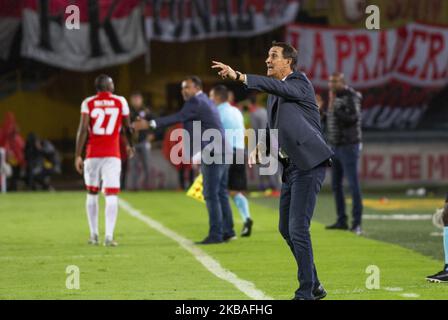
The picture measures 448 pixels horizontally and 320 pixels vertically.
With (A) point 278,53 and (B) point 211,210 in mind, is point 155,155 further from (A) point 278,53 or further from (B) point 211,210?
(A) point 278,53

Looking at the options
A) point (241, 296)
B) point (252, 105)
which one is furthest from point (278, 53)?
point (252, 105)

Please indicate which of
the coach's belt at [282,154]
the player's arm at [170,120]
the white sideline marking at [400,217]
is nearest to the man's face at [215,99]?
the player's arm at [170,120]

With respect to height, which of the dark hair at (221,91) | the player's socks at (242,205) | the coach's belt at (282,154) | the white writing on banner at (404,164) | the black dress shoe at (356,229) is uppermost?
the dark hair at (221,91)

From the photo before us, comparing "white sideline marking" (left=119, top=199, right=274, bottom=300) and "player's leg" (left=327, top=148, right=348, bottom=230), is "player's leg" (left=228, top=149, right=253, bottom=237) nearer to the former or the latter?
"white sideline marking" (left=119, top=199, right=274, bottom=300)

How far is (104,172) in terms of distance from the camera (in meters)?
14.9

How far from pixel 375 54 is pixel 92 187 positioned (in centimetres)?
1619

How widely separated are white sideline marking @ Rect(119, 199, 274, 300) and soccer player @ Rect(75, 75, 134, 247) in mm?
1119

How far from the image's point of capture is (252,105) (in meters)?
27.2

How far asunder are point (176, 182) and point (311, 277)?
18635 millimetres

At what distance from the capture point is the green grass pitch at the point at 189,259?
10.5m

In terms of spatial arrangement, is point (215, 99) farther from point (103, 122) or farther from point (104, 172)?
point (104, 172)

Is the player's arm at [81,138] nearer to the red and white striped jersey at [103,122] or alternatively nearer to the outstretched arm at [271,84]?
the red and white striped jersey at [103,122]

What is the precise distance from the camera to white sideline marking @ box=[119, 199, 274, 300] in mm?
10395

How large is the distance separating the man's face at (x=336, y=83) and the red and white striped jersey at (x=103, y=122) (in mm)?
3448
